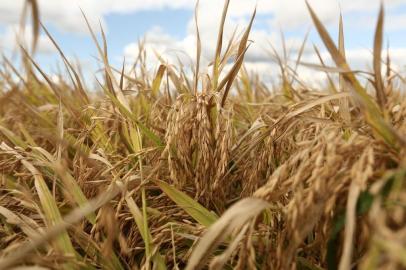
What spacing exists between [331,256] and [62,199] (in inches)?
29.7


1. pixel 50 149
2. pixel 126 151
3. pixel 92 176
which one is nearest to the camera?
pixel 92 176

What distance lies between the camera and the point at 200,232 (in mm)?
1005

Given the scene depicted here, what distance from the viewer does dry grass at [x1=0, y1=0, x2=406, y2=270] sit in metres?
0.72

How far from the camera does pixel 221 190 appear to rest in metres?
1.12

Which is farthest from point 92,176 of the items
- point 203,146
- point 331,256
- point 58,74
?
point 58,74

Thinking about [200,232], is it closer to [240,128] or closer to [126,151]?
[126,151]

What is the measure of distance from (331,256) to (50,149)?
1168 millimetres

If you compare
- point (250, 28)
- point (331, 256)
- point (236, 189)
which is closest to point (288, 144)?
point (236, 189)

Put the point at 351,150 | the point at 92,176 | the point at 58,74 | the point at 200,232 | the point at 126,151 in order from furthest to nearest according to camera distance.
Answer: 1. the point at 58,74
2. the point at 126,151
3. the point at 92,176
4. the point at 200,232
5. the point at 351,150

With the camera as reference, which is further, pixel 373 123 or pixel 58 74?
pixel 58 74

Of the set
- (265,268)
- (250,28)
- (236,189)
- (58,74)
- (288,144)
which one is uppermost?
(58,74)

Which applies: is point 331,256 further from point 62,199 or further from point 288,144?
point 62,199

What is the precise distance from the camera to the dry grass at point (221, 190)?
72cm

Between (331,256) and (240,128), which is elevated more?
(240,128)
